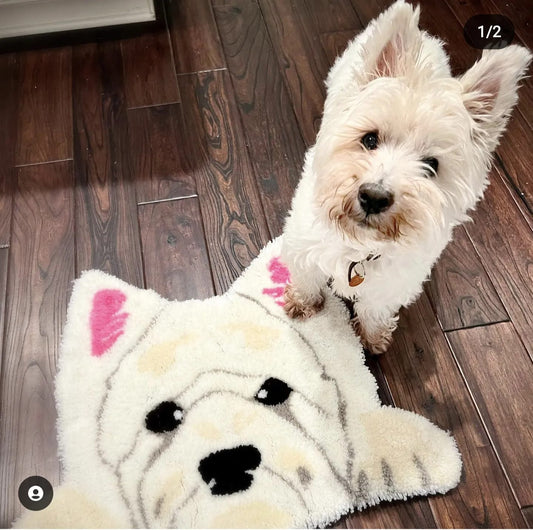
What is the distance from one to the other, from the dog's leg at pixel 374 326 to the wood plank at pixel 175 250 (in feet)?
1.57

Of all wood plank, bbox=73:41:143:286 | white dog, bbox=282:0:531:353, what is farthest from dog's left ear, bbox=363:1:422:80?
wood plank, bbox=73:41:143:286

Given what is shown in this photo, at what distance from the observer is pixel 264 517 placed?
4.41ft

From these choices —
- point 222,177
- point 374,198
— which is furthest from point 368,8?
point 374,198

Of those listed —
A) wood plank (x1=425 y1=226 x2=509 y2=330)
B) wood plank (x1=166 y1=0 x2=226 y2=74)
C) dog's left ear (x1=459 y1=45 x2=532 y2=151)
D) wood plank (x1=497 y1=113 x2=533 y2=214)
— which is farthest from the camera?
wood plank (x1=166 y1=0 x2=226 y2=74)

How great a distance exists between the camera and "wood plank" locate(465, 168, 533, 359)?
1697mm

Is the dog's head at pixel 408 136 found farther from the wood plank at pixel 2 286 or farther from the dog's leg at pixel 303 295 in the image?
the wood plank at pixel 2 286

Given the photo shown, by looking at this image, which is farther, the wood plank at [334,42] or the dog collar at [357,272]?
the wood plank at [334,42]

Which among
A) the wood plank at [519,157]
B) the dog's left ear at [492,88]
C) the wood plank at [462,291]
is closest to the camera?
the dog's left ear at [492,88]

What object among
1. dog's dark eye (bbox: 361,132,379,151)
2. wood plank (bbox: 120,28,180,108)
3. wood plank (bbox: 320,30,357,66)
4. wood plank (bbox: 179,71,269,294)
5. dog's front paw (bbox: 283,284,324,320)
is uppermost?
dog's dark eye (bbox: 361,132,379,151)

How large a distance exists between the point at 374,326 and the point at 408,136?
25.6 inches

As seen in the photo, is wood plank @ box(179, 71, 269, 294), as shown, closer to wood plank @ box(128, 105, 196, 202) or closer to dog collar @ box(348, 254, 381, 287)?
wood plank @ box(128, 105, 196, 202)

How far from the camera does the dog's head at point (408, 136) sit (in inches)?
40.7

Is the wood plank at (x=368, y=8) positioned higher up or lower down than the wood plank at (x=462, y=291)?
higher up

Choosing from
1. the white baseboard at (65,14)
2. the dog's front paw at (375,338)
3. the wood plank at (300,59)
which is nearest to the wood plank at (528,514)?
the dog's front paw at (375,338)
